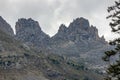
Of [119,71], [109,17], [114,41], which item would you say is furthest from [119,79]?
[109,17]

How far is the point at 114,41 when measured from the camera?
44156mm

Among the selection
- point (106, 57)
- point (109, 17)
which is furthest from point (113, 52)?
point (109, 17)

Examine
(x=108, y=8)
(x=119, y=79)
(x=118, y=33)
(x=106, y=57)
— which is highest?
(x=108, y=8)

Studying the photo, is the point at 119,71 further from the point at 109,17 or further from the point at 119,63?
the point at 109,17

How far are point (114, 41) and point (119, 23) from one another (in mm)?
2342

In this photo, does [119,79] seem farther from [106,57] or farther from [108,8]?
[108,8]

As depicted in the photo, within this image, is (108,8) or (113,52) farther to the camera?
(108,8)

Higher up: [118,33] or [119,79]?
A: [118,33]

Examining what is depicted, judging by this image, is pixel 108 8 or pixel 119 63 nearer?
pixel 119 63

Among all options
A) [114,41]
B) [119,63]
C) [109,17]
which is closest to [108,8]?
[109,17]

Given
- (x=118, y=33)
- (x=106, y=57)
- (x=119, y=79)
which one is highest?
(x=118, y=33)

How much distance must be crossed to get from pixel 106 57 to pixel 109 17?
5256mm

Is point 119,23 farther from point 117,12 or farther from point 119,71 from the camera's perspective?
point 119,71

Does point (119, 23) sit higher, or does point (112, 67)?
point (119, 23)
